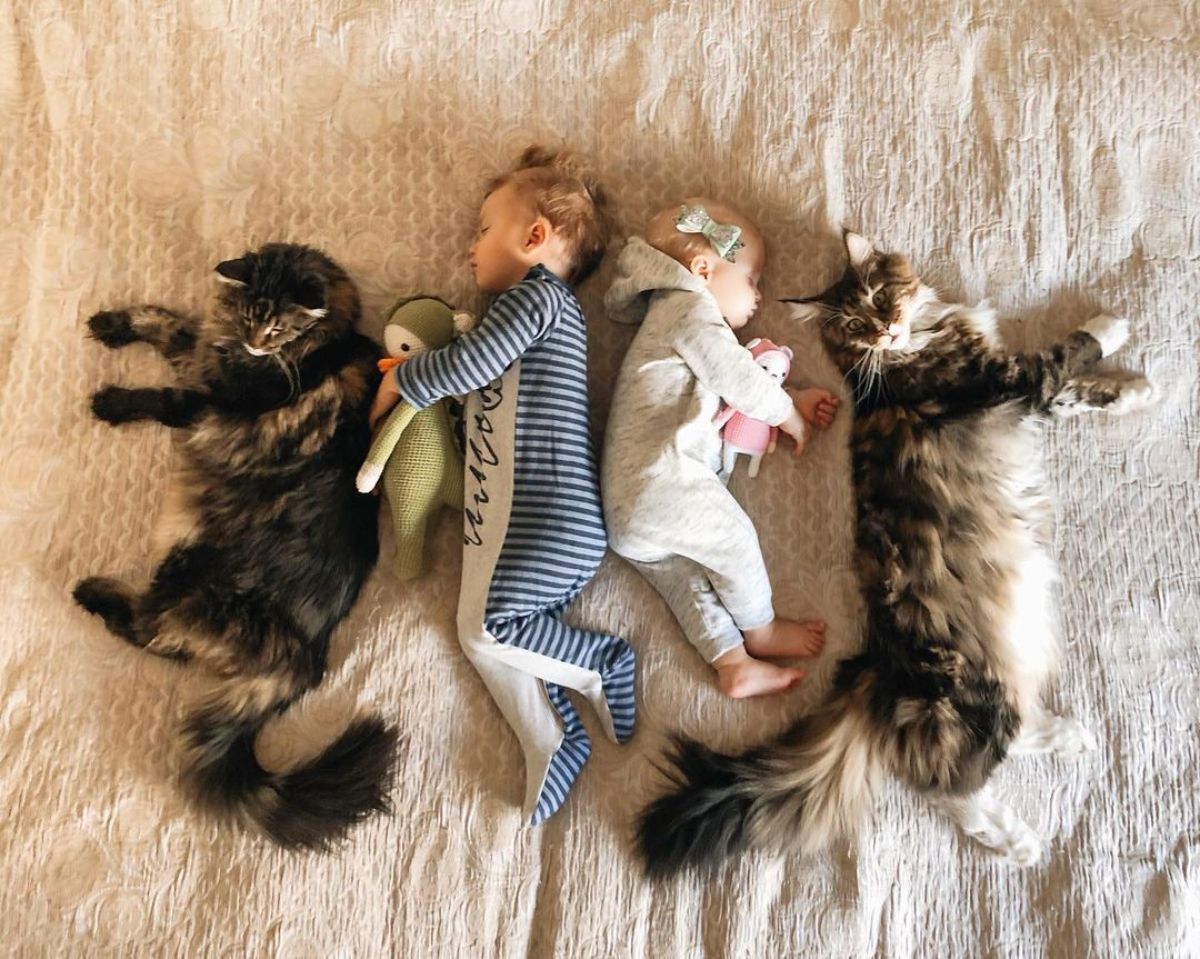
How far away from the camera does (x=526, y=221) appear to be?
1403 millimetres

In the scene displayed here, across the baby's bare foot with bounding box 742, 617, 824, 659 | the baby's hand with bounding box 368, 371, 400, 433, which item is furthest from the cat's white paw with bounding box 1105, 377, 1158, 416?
the baby's hand with bounding box 368, 371, 400, 433

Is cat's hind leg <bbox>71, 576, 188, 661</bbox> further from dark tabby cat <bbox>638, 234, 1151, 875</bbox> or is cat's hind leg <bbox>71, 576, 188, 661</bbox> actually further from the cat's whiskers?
dark tabby cat <bbox>638, 234, 1151, 875</bbox>

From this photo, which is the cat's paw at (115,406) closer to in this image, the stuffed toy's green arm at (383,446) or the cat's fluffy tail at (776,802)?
the stuffed toy's green arm at (383,446)

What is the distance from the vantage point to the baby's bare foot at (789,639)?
53.4 inches

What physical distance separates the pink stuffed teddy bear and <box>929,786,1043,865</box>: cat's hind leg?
1.95ft

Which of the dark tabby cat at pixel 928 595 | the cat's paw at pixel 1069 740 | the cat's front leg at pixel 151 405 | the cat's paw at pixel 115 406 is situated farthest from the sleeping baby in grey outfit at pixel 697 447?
the cat's paw at pixel 115 406

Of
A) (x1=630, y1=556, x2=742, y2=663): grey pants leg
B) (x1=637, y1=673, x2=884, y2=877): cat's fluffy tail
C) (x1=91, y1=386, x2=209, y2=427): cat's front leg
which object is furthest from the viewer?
(x1=91, y1=386, x2=209, y2=427): cat's front leg

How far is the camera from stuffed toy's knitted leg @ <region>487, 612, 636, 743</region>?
1.31 meters

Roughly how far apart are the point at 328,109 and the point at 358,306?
1.28ft

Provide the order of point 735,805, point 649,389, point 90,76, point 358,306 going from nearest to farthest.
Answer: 1. point 735,805
2. point 649,389
3. point 358,306
4. point 90,76

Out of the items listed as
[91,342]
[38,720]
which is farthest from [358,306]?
[38,720]

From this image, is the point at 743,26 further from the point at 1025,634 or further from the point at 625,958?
the point at 625,958

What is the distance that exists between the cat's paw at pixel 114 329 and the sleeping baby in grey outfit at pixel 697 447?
862 mm

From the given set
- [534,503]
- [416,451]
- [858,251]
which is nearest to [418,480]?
[416,451]
